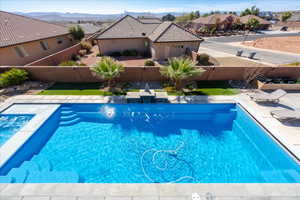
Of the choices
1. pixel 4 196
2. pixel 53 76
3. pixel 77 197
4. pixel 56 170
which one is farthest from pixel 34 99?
pixel 77 197

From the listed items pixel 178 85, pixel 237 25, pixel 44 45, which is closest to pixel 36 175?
pixel 178 85

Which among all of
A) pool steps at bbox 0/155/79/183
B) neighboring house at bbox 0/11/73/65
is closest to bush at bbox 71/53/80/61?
neighboring house at bbox 0/11/73/65

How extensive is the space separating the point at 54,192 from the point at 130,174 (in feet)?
9.74

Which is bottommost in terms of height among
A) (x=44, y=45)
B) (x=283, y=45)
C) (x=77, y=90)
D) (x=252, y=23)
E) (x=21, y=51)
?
(x=77, y=90)

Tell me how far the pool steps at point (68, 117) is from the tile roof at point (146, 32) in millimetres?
13395

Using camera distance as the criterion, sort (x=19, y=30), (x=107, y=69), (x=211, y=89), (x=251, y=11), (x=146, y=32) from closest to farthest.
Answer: (x=107, y=69) < (x=211, y=89) < (x=19, y=30) < (x=146, y=32) < (x=251, y=11)

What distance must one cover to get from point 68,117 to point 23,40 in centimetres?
1395

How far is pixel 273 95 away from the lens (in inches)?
406

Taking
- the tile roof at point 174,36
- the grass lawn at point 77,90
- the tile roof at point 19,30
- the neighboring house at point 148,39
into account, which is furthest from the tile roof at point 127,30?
the grass lawn at point 77,90

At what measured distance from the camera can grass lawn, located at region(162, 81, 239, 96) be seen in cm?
1185

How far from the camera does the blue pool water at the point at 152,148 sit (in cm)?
642

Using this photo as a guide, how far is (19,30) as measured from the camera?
18.2m

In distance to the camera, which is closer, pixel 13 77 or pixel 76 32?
pixel 13 77

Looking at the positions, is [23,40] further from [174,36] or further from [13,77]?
[174,36]
